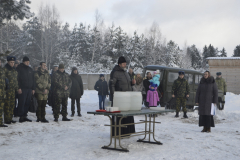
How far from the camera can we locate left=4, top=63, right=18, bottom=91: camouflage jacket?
710 cm

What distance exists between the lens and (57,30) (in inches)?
1446

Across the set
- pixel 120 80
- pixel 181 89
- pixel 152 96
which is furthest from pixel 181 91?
pixel 120 80

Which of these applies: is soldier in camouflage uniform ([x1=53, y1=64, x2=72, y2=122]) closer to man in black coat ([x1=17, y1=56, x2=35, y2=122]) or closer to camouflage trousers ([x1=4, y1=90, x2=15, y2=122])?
man in black coat ([x1=17, y1=56, x2=35, y2=122])

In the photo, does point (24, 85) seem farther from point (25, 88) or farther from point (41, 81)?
point (41, 81)

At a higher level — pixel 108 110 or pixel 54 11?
pixel 54 11

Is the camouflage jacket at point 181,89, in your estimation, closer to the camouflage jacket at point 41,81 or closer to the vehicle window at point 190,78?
the vehicle window at point 190,78

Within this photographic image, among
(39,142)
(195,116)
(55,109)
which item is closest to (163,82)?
(195,116)

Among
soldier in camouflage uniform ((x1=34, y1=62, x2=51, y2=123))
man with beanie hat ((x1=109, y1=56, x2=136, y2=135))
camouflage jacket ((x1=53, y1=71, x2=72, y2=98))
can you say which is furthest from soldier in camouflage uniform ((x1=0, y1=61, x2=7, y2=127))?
man with beanie hat ((x1=109, y1=56, x2=136, y2=135))

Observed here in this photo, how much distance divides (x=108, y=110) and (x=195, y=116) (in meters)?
7.45

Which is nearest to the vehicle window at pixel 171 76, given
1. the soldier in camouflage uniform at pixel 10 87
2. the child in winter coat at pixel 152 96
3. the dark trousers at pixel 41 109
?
the child in winter coat at pixel 152 96

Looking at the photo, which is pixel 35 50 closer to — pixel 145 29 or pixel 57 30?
pixel 57 30

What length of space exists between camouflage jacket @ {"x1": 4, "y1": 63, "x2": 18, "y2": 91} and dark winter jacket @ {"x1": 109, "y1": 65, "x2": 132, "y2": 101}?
307cm

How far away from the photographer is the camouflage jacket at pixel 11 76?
23.3 feet

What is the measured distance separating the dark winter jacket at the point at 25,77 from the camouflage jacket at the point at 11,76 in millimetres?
275
